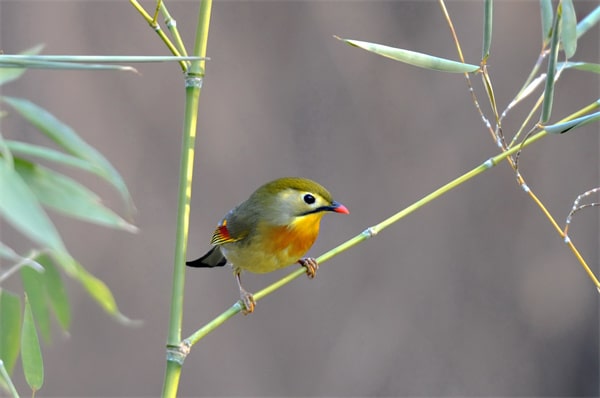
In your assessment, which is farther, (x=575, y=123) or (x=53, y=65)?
(x=575, y=123)

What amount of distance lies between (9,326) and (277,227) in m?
1.01

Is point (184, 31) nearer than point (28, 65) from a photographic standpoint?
No

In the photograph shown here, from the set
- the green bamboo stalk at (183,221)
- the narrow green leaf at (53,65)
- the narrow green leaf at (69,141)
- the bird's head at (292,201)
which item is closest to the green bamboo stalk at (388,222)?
the green bamboo stalk at (183,221)

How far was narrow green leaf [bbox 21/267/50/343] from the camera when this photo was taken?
1503mm

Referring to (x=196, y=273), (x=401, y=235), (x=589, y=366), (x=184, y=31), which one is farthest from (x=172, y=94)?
(x=589, y=366)

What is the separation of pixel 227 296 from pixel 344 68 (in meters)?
1.28

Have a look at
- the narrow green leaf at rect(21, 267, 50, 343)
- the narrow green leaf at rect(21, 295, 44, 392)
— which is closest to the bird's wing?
the narrow green leaf at rect(21, 267, 50, 343)

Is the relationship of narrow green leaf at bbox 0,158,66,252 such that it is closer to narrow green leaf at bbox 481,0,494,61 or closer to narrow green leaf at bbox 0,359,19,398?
narrow green leaf at bbox 0,359,19,398

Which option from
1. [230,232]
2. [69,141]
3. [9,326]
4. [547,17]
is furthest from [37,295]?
[547,17]

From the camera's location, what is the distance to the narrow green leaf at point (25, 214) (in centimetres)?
85

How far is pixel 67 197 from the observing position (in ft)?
3.34

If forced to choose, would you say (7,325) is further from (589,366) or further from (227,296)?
(589,366)

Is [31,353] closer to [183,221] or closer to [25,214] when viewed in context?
[183,221]

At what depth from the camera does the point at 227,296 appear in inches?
151
